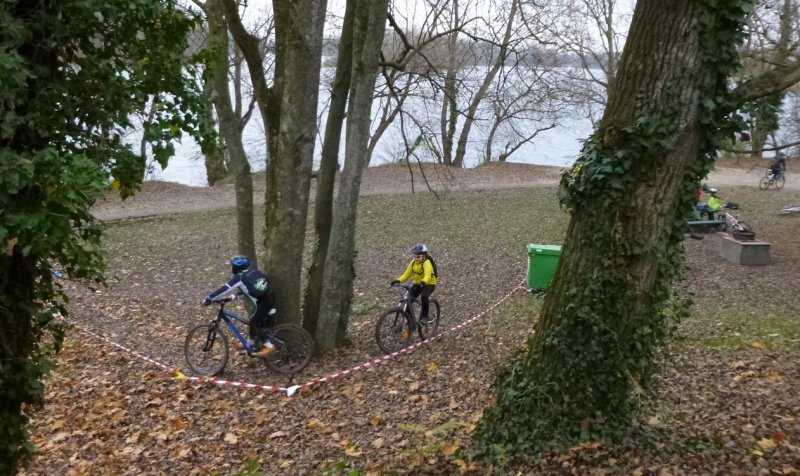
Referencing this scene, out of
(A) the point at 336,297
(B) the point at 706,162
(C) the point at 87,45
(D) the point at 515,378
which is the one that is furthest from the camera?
(A) the point at 336,297

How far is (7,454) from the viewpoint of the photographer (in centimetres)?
450

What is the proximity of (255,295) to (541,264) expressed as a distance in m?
5.54

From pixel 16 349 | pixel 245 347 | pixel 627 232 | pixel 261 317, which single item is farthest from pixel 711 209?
pixel 16 349

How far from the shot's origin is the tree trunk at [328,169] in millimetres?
9984

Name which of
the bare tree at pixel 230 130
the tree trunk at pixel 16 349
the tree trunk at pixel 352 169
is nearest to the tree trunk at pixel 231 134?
the bare tree at pixel 230 130

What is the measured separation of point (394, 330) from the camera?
1007 cm

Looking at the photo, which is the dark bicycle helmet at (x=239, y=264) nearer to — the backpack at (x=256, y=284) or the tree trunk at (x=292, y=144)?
the backpack at (x=256, y=284)

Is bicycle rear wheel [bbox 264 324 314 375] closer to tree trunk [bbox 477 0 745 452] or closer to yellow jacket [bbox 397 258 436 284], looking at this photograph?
yellow jacket [bbox 397 258 436 284]

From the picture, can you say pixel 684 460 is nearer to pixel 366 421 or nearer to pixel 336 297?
pixel 366 421

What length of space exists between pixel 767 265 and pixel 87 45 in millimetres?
13137

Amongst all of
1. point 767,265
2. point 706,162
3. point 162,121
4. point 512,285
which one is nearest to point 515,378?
point 706,162

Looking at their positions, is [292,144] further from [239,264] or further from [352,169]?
[239,264]

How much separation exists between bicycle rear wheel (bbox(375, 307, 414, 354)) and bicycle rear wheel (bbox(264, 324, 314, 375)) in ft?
3.56

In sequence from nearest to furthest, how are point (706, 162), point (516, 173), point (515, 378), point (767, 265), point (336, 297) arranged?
point (706, 162) < point (515, 378) < point (336, 297) < point (767, 265) < point (516, 173)
